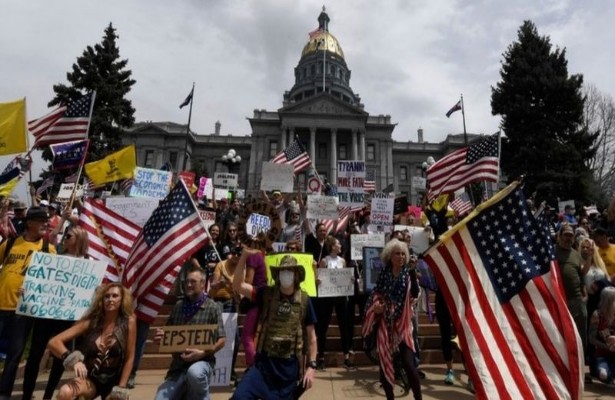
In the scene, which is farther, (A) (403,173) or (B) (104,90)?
(A) (403,173)

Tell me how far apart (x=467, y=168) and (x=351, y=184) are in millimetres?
3545

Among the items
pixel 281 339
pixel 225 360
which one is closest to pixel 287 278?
pixel 281 339

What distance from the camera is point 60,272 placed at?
4.53 meters

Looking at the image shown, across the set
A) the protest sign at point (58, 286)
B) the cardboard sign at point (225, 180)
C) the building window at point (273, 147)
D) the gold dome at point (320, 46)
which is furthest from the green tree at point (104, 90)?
the gold dome at point (320, 46)

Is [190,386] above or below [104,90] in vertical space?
below

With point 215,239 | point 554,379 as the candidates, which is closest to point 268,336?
point 554,379

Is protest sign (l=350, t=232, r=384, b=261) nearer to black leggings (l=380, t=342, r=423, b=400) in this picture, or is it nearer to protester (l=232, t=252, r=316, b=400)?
black leggings (l=380, t=342, r=423, b=400)

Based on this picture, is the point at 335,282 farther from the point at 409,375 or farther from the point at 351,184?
the point at 351,184

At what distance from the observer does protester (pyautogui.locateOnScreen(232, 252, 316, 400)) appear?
3482 millimetres

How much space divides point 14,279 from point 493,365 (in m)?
4.91

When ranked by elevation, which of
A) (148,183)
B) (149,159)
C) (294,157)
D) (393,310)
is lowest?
(393,310)

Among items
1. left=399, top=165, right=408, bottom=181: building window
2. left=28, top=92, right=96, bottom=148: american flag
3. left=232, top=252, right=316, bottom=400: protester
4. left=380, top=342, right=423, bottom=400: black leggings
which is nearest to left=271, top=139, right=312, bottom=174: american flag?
left=28, top=92, right=96, bottom=148: american flag

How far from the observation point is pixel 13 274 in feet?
15.4

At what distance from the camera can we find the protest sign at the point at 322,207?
9.85 m
